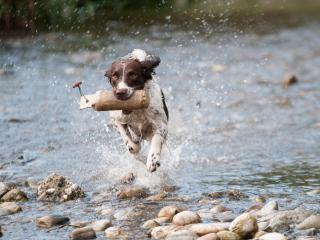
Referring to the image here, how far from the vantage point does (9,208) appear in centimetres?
586

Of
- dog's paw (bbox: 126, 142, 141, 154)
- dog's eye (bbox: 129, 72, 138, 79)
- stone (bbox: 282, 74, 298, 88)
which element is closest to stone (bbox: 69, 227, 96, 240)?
dog's eye (bbox: 129, 72, 138, 79)

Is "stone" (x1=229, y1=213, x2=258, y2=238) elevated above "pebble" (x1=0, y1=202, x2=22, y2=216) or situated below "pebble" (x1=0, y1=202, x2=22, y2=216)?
below

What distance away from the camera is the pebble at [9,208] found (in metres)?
5.80

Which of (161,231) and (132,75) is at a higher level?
(132,75)

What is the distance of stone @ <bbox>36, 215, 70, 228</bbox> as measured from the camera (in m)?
5.41

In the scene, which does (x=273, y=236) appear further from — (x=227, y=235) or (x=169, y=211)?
(x=169, y=211)

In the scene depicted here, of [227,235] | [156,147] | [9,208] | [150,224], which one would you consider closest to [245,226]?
[227,235]

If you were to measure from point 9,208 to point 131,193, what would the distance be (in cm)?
91

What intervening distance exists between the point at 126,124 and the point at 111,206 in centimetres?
122

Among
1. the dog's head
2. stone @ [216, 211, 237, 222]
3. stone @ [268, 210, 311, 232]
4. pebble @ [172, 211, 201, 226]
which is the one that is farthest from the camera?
the dog's head

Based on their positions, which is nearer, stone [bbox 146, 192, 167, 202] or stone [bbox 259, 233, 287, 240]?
stone [bbox 259, 233, 287, 240]

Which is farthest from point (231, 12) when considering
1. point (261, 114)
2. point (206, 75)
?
point (261, 114)

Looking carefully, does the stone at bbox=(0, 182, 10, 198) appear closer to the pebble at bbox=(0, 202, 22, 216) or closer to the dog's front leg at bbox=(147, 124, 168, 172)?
the pebble at bbox=(0, 202, 22, 216)

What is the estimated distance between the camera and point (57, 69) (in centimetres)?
1269
